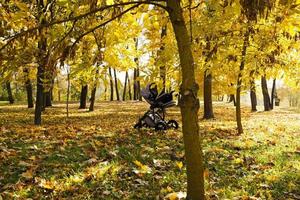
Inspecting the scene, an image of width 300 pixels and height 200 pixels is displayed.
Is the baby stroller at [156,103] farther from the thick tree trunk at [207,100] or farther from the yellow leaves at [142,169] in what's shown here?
the thick tree trunk at [207,100]

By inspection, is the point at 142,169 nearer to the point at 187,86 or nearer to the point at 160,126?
the point at 187,86

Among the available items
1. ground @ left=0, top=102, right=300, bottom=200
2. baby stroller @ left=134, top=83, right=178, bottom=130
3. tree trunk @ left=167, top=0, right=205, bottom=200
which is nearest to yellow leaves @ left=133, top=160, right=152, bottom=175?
ground @ left=0, top=102, right=300, bottom=200

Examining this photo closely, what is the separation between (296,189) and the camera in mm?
5508

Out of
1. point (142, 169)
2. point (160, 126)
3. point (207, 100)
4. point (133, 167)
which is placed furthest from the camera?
point (207, 100)

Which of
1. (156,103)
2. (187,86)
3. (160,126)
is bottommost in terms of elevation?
(160,126)

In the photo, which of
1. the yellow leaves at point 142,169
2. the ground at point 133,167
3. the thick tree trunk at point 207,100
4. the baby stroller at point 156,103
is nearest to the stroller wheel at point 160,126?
the baby stroller at point 156,103

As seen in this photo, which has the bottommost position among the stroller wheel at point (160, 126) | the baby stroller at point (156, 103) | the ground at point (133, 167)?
the ground at point (133, 167)

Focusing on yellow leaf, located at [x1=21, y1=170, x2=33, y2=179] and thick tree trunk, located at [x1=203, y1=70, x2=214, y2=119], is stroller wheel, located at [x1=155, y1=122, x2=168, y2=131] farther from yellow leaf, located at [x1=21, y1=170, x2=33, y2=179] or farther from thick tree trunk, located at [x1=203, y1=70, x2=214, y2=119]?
thick tree trunk, located at [x1=203, y1=70, x2=214, y2=119]

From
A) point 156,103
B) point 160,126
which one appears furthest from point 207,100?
point 160,126

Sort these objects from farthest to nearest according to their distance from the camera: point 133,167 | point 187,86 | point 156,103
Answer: point 156,103, point 133,167, point 187,86

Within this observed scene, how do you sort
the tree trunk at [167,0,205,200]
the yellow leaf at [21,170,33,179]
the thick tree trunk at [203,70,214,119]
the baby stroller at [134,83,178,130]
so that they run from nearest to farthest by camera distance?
the tree trunk at [167,0,205,200] < the yellow leaf at [21,170,33,179] < the baby stroller at [134,83,178,130] < the thick tree trunk at [203,70,214,119]

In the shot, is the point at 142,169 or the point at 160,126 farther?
the point at 160,126

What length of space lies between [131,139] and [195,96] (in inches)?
231

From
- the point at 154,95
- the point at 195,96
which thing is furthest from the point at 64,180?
the point at 154,95
